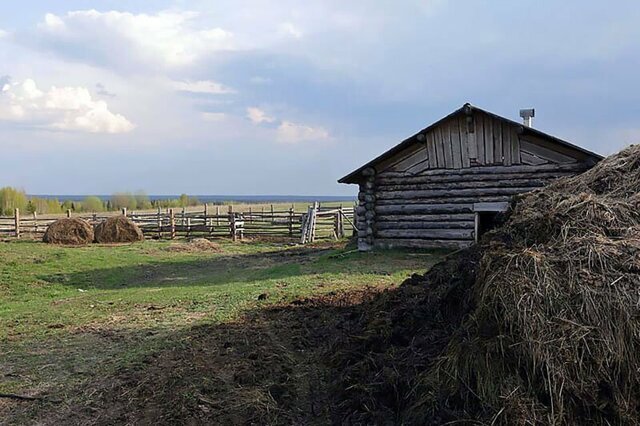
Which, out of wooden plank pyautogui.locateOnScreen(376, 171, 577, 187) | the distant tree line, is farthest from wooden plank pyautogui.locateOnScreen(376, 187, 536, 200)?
the distant tree line

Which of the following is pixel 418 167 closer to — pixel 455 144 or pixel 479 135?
pixel 455 144

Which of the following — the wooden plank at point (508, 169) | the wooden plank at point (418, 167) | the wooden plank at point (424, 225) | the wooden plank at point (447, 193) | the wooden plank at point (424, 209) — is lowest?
the wooden plank at point (424, 225)

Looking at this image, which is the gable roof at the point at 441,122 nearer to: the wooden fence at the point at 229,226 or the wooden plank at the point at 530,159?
the wooden plank at the point at 530,159

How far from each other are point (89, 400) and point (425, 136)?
11372mm

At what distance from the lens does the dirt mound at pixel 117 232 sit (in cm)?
2425

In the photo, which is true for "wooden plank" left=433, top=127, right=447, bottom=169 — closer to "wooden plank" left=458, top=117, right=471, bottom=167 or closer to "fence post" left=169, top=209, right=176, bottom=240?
"wooden plank" left=458, top=117, right=471, bottom=167

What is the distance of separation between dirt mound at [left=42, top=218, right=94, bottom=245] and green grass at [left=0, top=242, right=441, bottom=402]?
14.3 ft

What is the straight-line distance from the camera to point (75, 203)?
5294 centimetres

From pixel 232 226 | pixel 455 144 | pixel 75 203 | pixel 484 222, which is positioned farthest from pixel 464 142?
pixel 75 203

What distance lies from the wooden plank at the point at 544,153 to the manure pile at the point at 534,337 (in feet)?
27.2

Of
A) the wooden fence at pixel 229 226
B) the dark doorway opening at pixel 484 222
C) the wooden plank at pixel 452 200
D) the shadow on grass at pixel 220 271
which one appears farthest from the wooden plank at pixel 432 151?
the wooden fence at pixel 229 226

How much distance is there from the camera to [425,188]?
1466 cm

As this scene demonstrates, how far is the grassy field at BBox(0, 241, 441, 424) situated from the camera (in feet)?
19.1

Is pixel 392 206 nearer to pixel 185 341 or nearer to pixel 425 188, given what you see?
pixel 425 188
